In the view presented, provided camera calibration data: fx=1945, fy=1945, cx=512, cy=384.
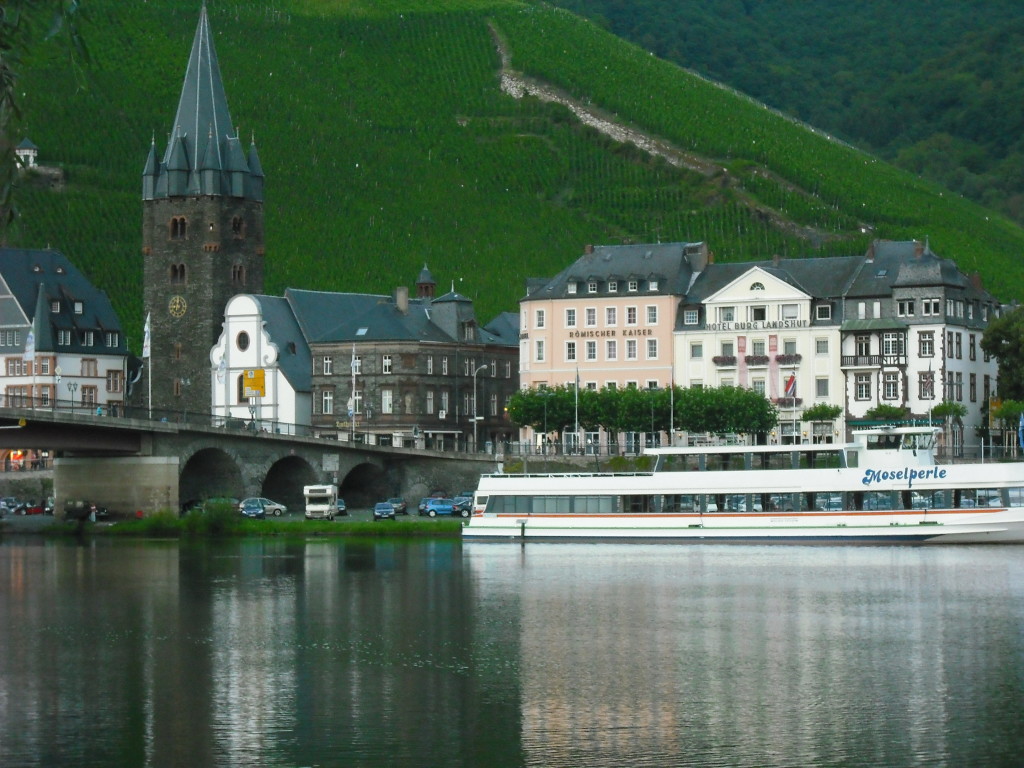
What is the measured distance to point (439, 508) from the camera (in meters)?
96.9

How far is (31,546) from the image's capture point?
87062 mm

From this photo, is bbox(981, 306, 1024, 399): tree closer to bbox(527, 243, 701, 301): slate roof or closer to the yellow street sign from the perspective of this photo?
bbox(527, 243, 701, 301): slate roof

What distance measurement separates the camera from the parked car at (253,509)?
96125 mm

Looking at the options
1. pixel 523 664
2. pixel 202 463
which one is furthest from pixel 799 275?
pixel 523 664

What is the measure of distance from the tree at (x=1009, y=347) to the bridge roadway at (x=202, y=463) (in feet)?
91.5

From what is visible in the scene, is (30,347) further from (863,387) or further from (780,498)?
(780,498)

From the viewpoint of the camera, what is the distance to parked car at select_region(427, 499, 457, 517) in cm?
9665

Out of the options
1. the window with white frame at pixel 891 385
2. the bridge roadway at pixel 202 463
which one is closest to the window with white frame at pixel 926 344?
the window with white frame at pixel 891 385

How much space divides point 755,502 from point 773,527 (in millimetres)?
1429

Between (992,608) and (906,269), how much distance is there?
56776 mm

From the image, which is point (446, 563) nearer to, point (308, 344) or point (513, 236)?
point (308, 344)

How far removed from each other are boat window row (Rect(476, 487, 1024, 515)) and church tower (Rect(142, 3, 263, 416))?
52.5 meters

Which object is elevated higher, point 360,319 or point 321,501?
point 360,319

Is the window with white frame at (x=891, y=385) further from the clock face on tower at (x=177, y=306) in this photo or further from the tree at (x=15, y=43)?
the tree at (x=15, y=43)
